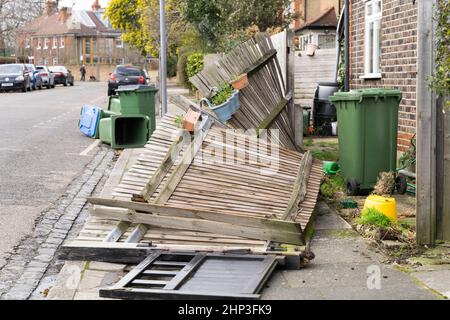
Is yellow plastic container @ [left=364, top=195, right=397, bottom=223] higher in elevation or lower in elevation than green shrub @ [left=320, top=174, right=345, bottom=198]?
higher

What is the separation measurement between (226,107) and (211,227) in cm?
273

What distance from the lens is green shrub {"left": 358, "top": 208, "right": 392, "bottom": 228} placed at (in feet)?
22.9

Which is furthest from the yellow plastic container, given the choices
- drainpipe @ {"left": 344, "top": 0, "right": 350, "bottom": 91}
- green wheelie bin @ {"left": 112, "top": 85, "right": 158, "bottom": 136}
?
green wheelie bin @ {"left": 112, "top": 85, "right": 158, "bottom": 136}

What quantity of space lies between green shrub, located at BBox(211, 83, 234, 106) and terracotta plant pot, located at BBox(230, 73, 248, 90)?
2.4 inches

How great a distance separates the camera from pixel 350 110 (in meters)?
8.99

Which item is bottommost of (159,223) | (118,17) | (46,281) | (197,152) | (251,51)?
(46,281)

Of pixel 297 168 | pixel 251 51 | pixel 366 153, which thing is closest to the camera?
pixel 297 168

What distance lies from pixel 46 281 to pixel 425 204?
3.36m

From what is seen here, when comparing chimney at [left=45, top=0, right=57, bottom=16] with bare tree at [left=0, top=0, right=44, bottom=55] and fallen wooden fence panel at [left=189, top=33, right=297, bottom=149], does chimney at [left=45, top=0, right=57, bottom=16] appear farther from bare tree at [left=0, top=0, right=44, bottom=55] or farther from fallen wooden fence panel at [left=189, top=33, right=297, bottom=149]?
fallen wooden fence panel at [left=189, top=33, right=297, bottom=149]

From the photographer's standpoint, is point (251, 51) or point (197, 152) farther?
point (251, 51)

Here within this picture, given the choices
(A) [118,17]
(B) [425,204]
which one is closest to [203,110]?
(B) [425,204]

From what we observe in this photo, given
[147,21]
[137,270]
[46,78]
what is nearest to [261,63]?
[137,270]

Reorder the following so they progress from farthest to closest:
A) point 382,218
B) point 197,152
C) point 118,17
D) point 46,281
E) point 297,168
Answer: point 118,17
point 297,168
point 197,152
point 382,218
point 46,281

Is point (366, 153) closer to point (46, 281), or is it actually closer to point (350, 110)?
point (350, 110)
